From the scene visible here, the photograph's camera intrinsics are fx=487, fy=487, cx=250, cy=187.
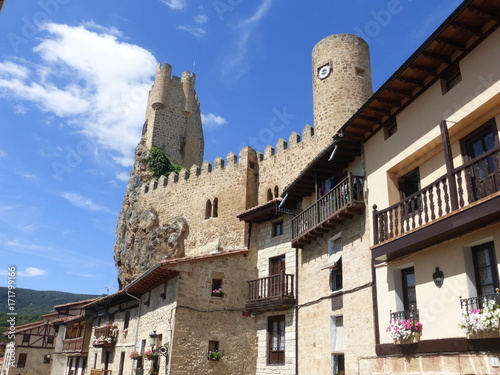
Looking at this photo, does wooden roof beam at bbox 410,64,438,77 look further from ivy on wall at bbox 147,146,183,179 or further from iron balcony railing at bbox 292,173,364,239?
ivy on wall at bbox 147,146,183,179

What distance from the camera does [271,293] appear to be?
706 inches

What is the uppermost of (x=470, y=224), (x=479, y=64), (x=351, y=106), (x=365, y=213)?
(x=351, y=106)

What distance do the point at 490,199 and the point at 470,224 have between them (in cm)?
80

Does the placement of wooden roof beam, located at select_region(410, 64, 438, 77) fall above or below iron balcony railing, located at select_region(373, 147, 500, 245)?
above

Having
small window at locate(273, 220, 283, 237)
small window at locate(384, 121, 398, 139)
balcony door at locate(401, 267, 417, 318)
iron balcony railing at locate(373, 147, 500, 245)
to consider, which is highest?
small window at locate(384, 121, 398, 139)

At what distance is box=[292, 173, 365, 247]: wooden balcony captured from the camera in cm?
1301

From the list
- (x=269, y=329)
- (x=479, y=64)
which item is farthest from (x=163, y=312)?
(x=479, y=64)

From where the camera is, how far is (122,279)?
3891 cm

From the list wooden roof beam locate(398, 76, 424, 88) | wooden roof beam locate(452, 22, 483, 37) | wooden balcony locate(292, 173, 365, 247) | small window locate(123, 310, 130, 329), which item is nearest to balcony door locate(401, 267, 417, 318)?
wooden balcony locate(292, 173, 365, 247)

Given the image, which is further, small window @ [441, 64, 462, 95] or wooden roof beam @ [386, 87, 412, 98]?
wooden roof beam @ [386, 87, 412, 98]

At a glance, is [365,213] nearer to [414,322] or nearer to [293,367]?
[414,322]

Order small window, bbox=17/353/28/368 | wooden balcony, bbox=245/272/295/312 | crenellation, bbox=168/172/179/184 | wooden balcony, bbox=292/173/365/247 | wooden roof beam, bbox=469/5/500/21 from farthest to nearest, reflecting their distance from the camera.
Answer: small window, bbox=17/353/28/368
crenellation, bbox=168/172/179/184
wooden balcony, bbox=245/272/295/312
wooden balcony, bbox=292/173/365/247
wooden roof beam, bbox=469/5/500/21

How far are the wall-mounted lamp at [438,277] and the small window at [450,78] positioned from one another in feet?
12.5

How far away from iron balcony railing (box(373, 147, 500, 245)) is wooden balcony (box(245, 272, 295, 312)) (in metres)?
6.62
